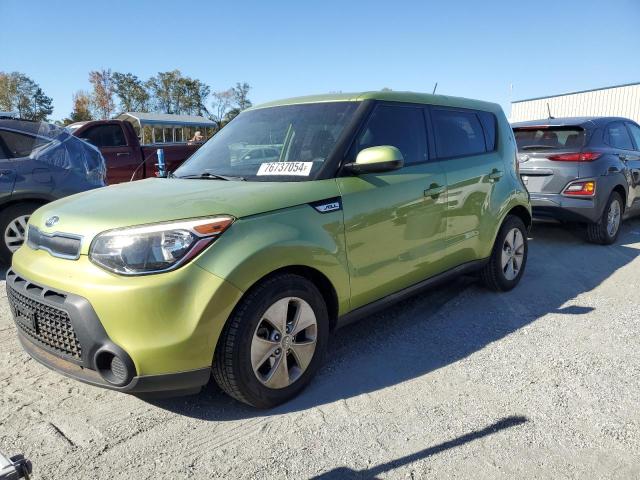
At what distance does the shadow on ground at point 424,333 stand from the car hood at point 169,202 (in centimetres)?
109

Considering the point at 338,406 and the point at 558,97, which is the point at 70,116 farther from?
the point at 338,406

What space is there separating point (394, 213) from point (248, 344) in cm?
137

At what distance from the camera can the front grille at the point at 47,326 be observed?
8.01 feet

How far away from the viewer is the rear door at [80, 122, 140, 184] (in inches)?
372

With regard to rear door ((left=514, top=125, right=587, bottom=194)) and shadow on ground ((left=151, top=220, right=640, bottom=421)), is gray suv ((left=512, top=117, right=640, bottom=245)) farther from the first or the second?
shadow on ground ((left=151, top=220, right=640, bottom=421))

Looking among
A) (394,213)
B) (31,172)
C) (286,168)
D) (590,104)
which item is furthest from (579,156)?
(590,104)

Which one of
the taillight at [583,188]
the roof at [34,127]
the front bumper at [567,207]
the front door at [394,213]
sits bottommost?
the front bumper at [567,207]

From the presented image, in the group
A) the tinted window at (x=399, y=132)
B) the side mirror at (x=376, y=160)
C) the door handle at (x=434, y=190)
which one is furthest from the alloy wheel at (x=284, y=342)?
the door handle at (x=434, y=190)

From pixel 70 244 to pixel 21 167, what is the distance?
374 centimetres

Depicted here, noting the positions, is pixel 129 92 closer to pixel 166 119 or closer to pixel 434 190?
pixel 166 119

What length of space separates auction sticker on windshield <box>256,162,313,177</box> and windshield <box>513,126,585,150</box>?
4.85 metres

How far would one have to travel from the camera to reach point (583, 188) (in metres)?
6.36

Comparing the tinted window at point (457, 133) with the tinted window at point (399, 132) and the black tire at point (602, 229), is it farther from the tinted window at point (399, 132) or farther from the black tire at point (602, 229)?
the black tire at point (602, 229)

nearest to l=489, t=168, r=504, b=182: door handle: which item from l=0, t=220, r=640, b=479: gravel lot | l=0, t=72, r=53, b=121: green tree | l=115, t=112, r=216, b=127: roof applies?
l=0, t=220, r=640, b=479: gravel lot
